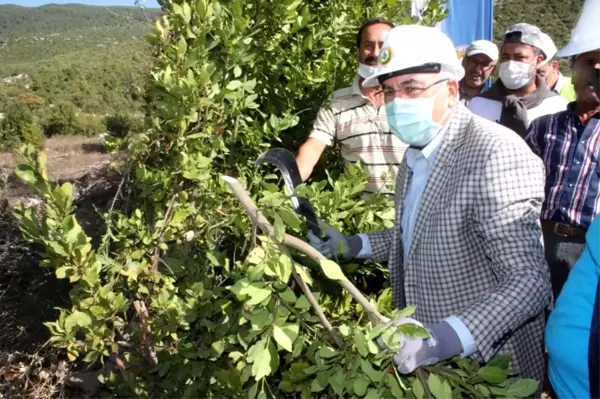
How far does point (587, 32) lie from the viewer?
1.76 metres

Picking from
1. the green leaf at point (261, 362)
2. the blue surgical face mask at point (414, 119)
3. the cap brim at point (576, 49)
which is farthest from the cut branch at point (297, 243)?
the cap brim at point (576, 49)

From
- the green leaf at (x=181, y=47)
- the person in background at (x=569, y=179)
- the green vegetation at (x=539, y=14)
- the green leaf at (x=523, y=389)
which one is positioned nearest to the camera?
the green leaf at (x=523, y=389)

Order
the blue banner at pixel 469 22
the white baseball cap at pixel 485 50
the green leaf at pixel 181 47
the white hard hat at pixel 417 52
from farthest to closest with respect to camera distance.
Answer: the blue banner at pixel 469 22
the white baseball cap at pixel 485 50
the green leaf at pixel 181 47
the white hard hat at pixel 417 52

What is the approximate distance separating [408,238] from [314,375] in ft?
1.80

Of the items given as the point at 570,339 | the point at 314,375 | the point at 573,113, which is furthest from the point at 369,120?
the point at 570,339

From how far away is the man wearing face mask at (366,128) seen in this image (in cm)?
262

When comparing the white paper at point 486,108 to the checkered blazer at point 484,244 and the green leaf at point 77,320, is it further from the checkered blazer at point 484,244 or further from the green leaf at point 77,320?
the green leaf at point 77,320

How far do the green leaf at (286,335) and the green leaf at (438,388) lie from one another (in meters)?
0.34

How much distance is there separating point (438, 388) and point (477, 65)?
3287mm

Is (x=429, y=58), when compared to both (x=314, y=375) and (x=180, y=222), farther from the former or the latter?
(x=180, y=222)

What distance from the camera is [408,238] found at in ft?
5.81

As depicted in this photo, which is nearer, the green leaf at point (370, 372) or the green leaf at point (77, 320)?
the green leaf at point (370, 372)

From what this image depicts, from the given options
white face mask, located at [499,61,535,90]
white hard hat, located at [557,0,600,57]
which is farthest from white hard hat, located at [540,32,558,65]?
white hard hat, located at [557,0,600,57]

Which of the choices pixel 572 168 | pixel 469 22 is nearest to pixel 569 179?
pixel 572 168
